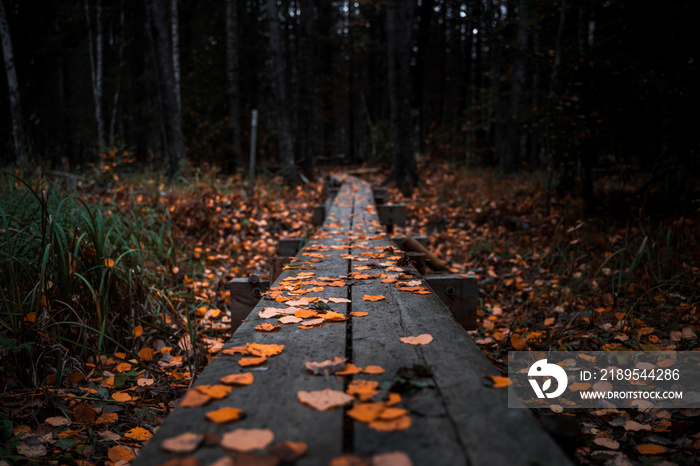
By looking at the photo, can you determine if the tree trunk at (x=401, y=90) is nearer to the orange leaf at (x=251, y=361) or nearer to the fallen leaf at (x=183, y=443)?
the orange leaf at (x=251, y=361)

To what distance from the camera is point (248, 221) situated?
582 cm

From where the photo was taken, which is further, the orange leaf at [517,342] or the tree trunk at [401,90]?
the tree trunk at [401,90]

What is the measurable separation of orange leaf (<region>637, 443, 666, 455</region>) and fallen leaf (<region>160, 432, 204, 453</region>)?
173 cm

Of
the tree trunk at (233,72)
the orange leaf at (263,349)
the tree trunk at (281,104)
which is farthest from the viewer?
the tree trunk at (233,72)

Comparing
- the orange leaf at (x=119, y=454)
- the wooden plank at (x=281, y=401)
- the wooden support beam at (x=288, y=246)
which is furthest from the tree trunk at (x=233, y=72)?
the wooden plank at (x=281, y=401)

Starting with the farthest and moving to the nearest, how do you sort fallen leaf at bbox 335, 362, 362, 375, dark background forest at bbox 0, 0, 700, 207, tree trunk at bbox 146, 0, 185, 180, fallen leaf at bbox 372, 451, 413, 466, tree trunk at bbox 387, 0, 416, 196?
1. tree trunk at bbox 387, 0, 416, 196
2. tree trunk at bbox 146, 0, 185, 180
3. dark background forest at bbox 0, 0, 700, 207
4. fallen leaf at bbox 335, 362, 362, 375
5. fallen leaf at bbox 372, 451, 413, 466

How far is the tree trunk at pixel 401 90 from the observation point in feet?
27.8

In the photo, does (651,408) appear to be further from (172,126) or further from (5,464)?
(172,126)

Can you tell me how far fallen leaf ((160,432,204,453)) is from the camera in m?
0.81

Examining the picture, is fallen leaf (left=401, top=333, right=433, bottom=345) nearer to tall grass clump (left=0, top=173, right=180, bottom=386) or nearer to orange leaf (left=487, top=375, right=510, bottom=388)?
orange leaf (left=487, top=375, right=510, bottom=388)

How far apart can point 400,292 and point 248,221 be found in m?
4.28

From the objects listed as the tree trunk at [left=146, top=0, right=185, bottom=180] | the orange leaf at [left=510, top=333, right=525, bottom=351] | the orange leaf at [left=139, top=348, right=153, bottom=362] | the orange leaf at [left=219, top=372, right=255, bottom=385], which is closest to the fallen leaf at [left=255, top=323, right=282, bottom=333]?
the orange leaf at [left=219, top=372, right=255, bottom=385]

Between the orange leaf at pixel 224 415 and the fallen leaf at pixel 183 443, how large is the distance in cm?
6

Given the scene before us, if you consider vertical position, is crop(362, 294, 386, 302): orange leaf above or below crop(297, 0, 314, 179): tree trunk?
below
